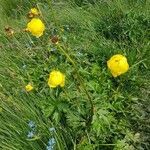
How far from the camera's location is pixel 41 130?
278 cm

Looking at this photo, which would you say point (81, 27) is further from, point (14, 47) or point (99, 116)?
point (99, 116)

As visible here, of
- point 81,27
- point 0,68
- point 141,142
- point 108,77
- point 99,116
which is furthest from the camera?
point 81,27

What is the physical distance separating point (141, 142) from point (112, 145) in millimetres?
187

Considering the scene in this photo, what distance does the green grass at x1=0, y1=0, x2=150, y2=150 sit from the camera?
274 cm

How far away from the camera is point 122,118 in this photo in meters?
2.91

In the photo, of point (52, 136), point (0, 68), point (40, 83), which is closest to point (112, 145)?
point (52, 136)

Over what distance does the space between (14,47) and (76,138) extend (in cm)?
124

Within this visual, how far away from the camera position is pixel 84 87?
2365mm

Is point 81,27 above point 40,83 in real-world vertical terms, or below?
above

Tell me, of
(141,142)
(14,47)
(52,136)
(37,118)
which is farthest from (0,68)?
(141,142)

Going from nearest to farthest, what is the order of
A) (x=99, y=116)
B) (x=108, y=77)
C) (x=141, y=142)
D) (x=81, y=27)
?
(x=99, y=116)
(x=141, y=142)
(x=108, y=77)
(x=81, y=27)

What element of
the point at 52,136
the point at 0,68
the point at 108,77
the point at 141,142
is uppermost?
the point at 0,68

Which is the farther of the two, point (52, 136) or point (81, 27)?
point (81, 27)

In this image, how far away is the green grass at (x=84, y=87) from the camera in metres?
2.74
